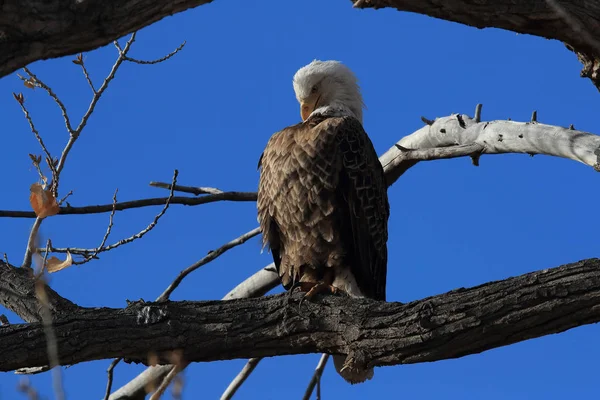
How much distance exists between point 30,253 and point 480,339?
2258 millimetres

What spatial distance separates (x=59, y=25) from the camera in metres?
3.03

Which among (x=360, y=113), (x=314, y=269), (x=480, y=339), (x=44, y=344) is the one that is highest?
(x=360, y=113)

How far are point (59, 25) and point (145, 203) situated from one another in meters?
2.60

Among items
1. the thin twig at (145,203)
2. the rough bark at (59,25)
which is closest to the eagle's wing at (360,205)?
the thin twig at (145,203)

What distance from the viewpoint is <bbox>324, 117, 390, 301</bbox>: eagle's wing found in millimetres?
5258

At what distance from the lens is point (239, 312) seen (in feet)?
13.2

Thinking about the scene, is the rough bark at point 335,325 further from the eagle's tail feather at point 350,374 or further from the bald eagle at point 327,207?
the bald eagle at point 327,207

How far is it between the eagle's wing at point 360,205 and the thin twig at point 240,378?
854 millimetres

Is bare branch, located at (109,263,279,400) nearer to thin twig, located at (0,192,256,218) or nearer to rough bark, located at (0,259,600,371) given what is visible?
thin twig, located at (0,192,256,218)

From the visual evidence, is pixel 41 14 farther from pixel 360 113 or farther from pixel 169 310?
pixel 360 113

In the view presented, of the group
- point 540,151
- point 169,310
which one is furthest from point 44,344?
point 540,151

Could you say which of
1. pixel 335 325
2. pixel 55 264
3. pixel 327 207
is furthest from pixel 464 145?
pixel 55 264

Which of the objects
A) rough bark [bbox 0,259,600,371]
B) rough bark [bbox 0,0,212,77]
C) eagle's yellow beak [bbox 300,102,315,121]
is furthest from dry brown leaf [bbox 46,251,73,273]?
eagle's yellow beak [bbox 300,102,315,121]

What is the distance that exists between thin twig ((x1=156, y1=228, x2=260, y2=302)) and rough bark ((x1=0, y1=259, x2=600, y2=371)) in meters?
1.42
